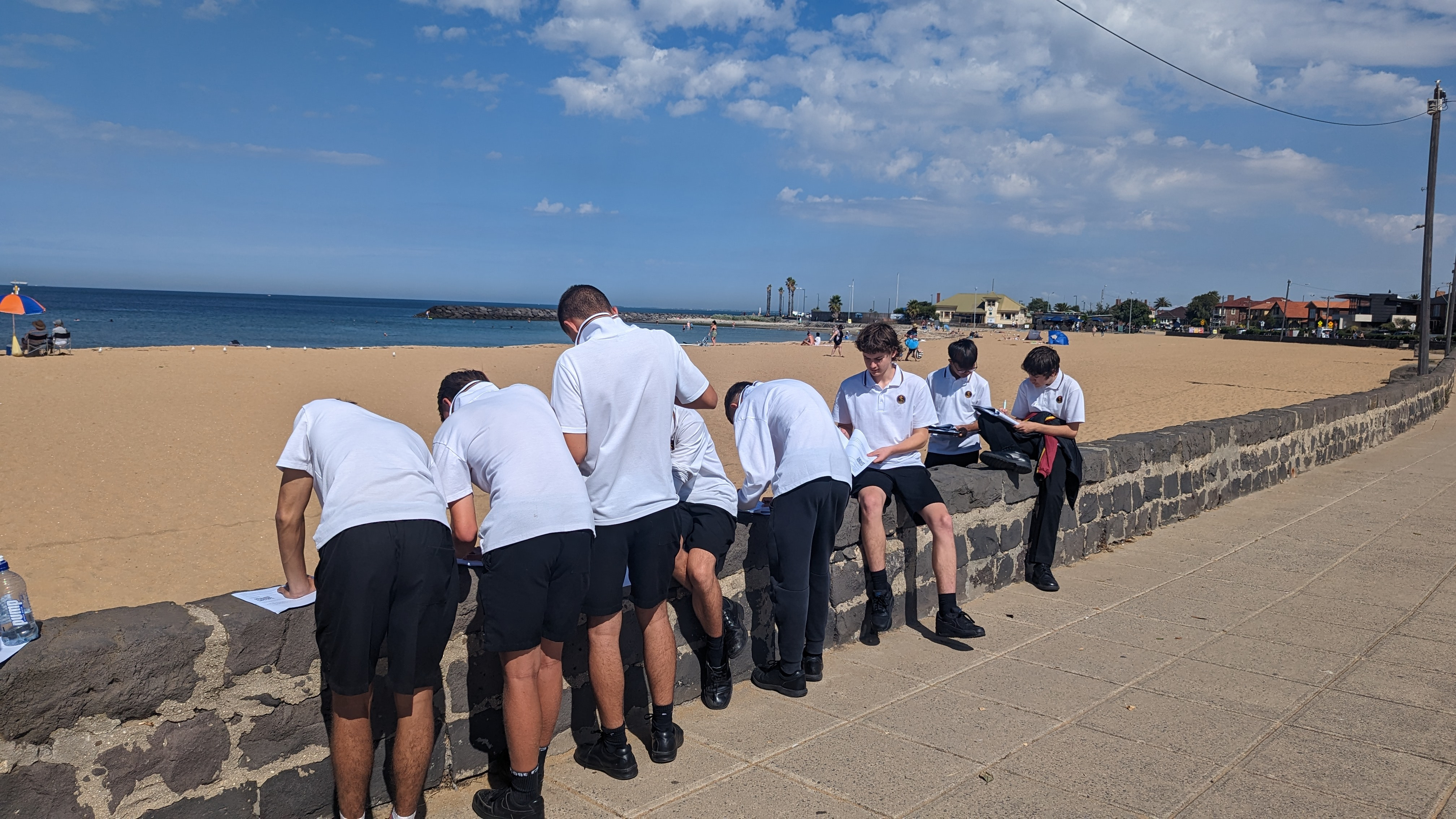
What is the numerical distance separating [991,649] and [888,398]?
1.37 metres

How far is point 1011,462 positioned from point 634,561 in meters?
3.01

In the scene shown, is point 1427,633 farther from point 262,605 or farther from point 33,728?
point 33,728

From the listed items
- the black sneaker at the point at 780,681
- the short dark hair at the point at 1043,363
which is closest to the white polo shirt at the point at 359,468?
the black sneaker at the point at 780,681

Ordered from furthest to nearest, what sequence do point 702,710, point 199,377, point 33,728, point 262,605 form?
1. point 199,377
2. point 702,710
3. point 262,605
4. point 33,728

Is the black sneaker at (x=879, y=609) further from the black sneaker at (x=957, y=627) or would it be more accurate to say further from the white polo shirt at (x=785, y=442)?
the white polo shirt at (x=785, y=442)

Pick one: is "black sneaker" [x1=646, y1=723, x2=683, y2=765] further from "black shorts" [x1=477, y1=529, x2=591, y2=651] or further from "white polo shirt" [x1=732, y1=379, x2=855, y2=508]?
"white polo shirt" [x1=732, y1=379, x2=855, y2=508]

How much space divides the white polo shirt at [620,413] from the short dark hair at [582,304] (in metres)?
0.13

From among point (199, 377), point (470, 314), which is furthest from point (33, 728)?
point (470, 314)

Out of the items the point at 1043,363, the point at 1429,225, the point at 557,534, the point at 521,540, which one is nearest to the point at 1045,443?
the point at 1043,363

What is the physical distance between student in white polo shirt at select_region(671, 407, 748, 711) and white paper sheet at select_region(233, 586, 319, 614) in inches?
53.1

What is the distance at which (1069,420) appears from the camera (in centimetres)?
564

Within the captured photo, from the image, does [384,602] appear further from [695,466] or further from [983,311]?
[983,311]

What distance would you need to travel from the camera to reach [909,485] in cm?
471

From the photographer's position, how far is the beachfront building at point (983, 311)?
423 feet
